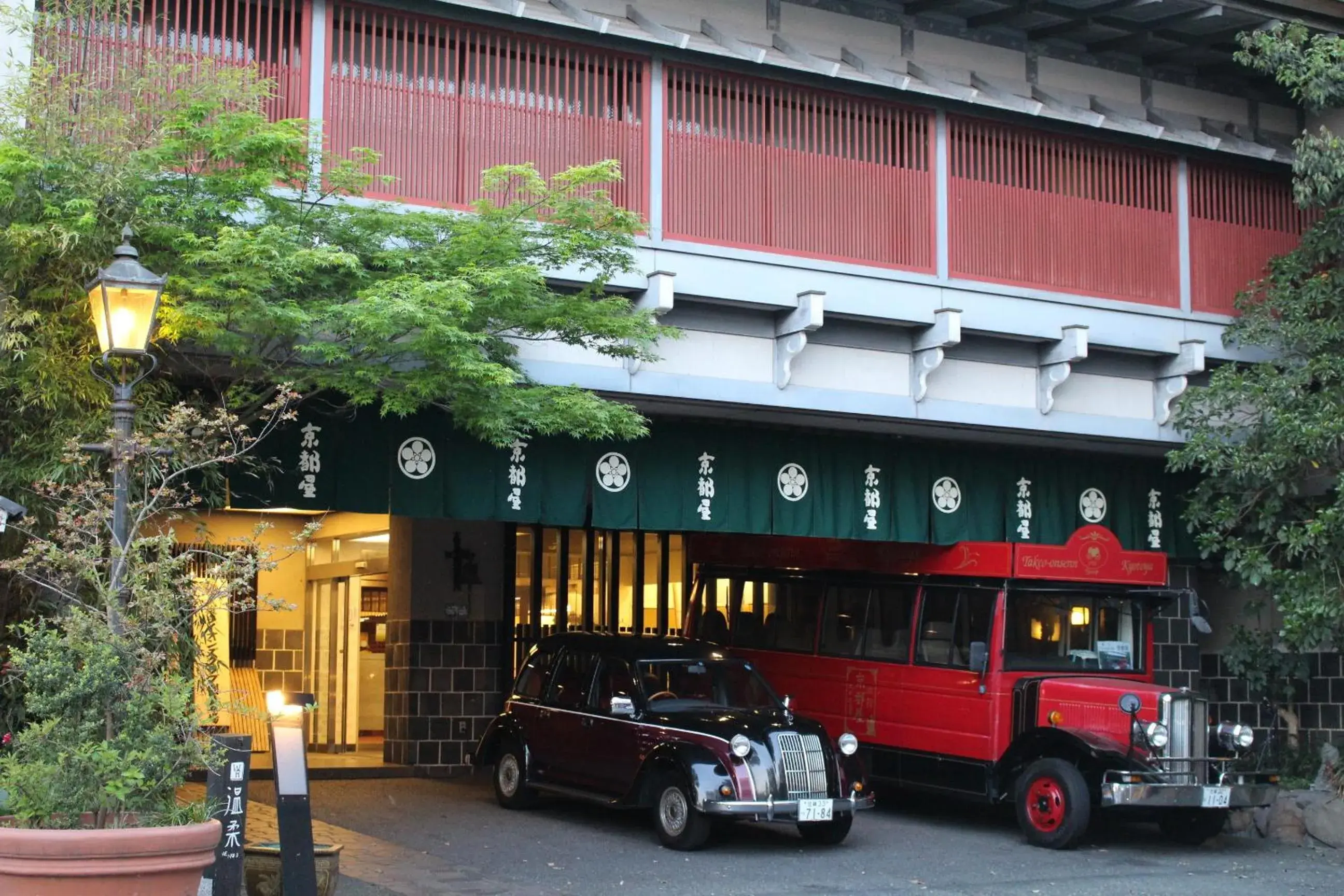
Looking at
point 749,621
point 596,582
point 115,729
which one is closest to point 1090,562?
point 749,621

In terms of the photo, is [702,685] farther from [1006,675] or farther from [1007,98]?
[1007,98]

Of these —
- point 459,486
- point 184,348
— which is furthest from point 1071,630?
point 184,348

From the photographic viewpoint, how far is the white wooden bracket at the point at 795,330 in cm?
1454

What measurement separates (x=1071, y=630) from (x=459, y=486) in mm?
6369

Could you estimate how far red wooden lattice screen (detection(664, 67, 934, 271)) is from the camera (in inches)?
A: 575

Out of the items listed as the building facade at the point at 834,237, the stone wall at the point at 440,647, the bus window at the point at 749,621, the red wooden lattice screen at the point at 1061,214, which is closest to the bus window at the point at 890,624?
the building facade at the point at 834,237

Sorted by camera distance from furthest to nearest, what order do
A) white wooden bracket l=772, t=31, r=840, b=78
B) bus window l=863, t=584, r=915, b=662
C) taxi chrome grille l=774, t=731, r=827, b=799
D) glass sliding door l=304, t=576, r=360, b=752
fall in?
glass sliding door l=304, t=576, r=360, b=752
bus window l=863, t=584, r=915, b=662
white wooden bracket l=772, t=31, r=840, b=78
taxi chrome grille l=774, t=731, r=827, b=799

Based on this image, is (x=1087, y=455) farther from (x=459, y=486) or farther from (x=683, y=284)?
(x=459, y=486)

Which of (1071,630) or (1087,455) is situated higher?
(1087,455)

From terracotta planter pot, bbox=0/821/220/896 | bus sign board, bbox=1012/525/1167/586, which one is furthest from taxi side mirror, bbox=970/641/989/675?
terracotta planter pot, bbox=0/821/220/896

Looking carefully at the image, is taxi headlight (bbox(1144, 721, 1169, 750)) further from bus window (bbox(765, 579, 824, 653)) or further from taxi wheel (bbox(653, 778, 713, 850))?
bus window (bbox(765, 579, 824, 653))

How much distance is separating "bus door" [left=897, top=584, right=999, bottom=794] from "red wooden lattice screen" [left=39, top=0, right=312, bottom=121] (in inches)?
316

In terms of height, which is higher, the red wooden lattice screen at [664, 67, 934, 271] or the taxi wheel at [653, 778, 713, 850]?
the red wooden lattice screen at [664, 67, 934, 271]

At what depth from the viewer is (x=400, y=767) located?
19453 millimetres
